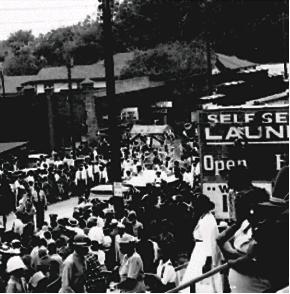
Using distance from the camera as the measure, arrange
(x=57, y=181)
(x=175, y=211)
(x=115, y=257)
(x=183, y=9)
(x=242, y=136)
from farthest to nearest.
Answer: (x=183, y=9), (x=57, y=181), (x=175, y=211), (x=115, y=257), (x=242, y=136)

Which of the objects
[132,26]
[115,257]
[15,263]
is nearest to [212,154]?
[115,257]

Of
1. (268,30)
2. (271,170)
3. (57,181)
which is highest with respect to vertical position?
(268,30)

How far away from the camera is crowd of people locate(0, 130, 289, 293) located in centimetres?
510

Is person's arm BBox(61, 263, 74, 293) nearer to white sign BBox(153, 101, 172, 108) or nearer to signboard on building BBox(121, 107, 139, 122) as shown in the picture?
signboard on building BBox(121, 107, 139, 122)

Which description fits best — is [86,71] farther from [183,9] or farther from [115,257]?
[115,257]

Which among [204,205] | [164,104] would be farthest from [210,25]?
[204,205]

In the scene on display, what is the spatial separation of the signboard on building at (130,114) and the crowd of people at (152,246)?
910 inches

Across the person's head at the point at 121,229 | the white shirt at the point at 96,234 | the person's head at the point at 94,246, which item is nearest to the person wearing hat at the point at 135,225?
the person's head at the point at 121,229

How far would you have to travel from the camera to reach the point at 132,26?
62.9 m

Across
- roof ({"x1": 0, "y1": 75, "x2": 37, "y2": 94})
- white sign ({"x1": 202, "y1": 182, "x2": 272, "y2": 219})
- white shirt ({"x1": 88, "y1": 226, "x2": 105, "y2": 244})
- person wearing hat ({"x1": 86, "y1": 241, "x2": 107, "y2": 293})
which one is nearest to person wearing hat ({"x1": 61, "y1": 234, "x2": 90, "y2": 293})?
person wearing hat ({"x1": 86, "y1": 241, "x2": 107, "y2": 293})

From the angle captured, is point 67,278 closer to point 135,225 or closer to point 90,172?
point 135,225

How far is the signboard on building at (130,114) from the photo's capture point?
128 ft

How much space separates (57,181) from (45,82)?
38.7m

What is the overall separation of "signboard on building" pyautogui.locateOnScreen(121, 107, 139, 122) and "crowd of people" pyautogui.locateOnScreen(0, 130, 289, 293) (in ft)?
75.8
